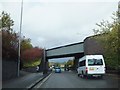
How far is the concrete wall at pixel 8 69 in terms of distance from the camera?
31.6 m

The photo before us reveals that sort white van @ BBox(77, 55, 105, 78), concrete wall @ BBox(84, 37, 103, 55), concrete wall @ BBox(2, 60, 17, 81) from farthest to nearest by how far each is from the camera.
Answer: concrete wall @ BBox(84, 37, 103, 55) < white van @ BBox(77, 55, 105, 78) < concrete wall @ BBox(2, 60, 17, 81)

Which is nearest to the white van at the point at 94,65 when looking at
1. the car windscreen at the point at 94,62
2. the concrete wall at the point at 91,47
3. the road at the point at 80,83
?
the car windscreen at the point at 94,62

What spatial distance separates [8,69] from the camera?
3500 cm

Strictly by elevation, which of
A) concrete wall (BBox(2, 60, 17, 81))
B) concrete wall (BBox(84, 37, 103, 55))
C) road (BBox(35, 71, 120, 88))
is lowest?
road (BBox(35, 71, 120, 88))

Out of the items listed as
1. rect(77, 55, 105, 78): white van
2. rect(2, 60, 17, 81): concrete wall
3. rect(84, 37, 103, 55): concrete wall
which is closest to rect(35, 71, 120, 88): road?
rect(77, 55, 105, 78): white van

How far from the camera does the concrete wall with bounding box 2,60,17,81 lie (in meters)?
31.6

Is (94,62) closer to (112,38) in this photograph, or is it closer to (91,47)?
(112,38)

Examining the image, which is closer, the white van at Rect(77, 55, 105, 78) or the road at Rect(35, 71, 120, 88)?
the road at Rect(35, 71, 120, 88)

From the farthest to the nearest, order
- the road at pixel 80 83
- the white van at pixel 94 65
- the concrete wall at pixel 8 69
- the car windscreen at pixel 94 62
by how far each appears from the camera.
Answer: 1. the car windscreen at pixel 94 62
2. the white van at pixel 94 65
3. the concrete wall at pixel 8 69
4. the road at pixel 80 83

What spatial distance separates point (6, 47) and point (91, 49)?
4587 centimetres

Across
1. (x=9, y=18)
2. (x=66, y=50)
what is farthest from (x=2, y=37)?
(x=66, y=50)

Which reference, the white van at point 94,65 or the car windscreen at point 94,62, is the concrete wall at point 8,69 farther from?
the car windscreen at point 94,62

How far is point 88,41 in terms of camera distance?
257 ft

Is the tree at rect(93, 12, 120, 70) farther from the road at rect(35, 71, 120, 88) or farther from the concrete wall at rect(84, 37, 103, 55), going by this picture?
the concrete wall at rect(84, 37, 103, 55)
